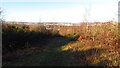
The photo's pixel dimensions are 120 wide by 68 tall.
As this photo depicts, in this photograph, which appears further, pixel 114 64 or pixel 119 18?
pixel 119 18

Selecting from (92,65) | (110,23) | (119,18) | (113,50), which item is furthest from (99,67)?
(110,23)

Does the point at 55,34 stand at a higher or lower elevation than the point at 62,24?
lower

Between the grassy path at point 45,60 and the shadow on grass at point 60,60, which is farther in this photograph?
the grassy path at point 45,60

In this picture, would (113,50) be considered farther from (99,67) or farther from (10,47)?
(10,47)

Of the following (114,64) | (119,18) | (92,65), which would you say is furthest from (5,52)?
(119,18)

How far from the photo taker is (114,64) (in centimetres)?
511

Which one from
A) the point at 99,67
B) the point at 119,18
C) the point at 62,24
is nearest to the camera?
the point at 99,67

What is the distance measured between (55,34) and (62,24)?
5.99m

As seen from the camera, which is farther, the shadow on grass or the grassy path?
the grassy path

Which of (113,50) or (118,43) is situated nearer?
(113,50)

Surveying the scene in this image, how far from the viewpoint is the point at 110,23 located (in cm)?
989

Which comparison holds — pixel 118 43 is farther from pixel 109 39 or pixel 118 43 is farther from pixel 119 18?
pixel 119 18

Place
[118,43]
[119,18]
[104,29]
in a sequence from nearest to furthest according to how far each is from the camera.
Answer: [118,43] → [119,18] → [104,29]

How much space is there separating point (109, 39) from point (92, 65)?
14.8ft
